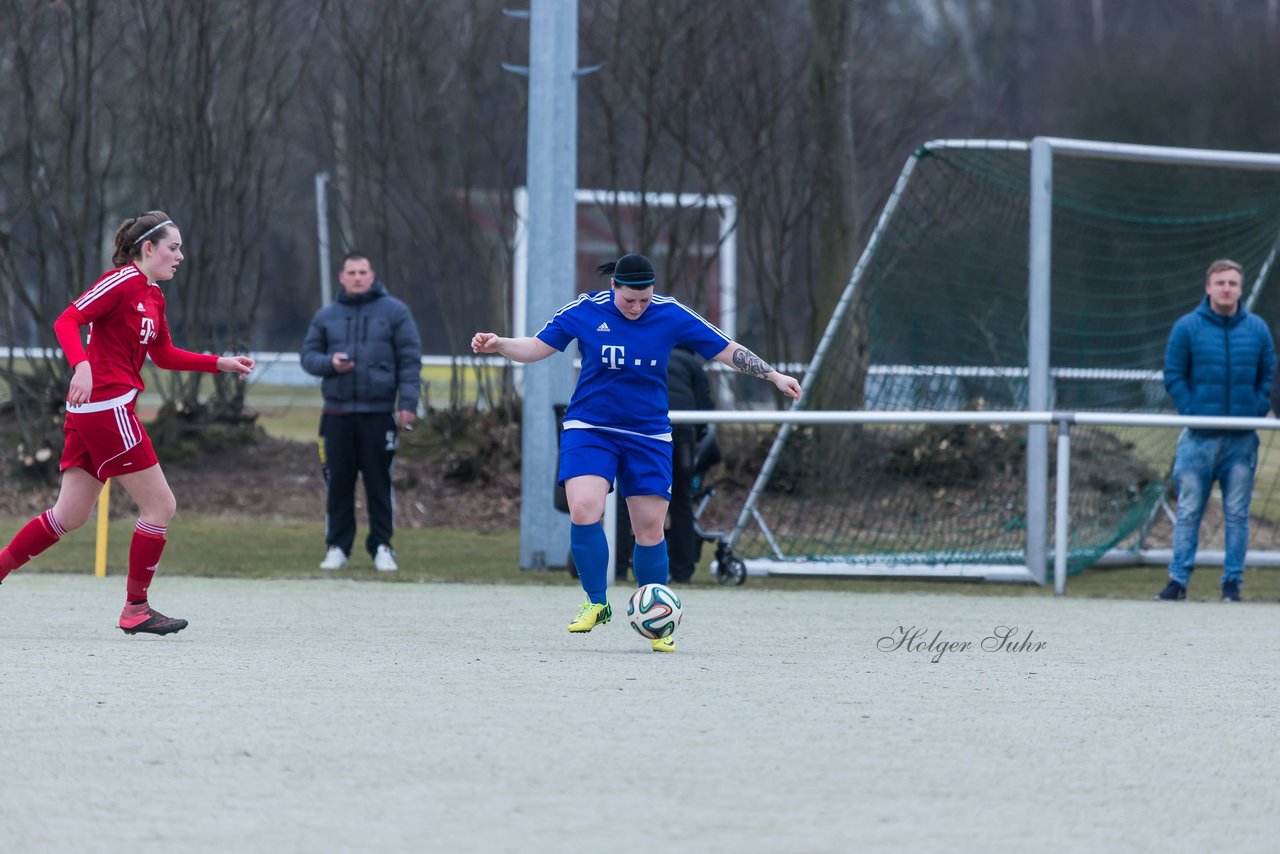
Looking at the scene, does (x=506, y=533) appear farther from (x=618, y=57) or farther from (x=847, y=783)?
(x=847, y=783)

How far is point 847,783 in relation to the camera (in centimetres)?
491

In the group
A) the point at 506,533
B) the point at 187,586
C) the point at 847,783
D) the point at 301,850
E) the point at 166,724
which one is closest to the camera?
the point at 301,850

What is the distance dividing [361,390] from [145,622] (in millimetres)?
4193

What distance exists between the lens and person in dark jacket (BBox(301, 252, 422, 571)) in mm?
12016

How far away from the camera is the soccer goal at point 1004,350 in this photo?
41.4ft

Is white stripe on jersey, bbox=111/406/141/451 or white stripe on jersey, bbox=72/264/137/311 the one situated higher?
white stripe on jersey, bbox=72/264/137/311

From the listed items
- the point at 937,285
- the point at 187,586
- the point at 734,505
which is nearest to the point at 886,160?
the point at 734,505

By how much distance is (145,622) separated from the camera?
314 inches

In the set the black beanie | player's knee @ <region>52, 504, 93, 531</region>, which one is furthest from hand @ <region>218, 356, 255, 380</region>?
the black beanie

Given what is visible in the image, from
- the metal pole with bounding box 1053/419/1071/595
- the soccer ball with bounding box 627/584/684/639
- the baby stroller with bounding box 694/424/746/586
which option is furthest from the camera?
the baby stroller with bounding box 694/424/746/586

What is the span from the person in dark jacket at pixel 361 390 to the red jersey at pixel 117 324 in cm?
395

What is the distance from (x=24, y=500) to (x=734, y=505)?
6123 millimetres

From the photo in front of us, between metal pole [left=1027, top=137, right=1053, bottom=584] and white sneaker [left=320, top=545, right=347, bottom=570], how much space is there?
4.40 meters
